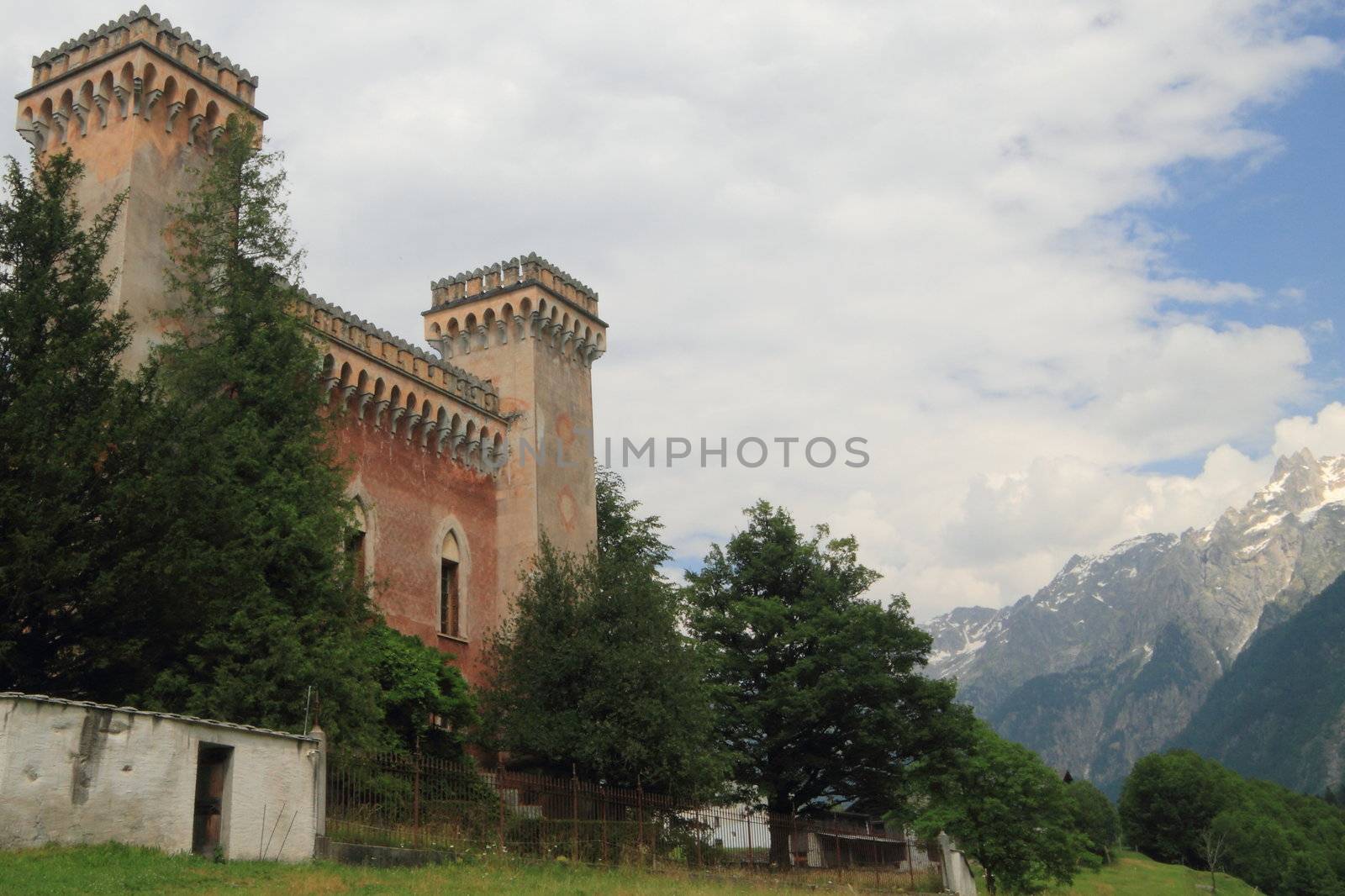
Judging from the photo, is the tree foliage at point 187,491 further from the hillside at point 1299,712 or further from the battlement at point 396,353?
the hillside at point 1299,712

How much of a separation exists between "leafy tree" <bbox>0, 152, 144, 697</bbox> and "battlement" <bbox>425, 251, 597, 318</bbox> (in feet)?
48.8

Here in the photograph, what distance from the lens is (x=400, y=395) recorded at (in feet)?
100

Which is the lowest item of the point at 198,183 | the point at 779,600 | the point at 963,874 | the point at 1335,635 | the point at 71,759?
the point at 963,874

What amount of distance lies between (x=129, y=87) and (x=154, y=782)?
15.9m

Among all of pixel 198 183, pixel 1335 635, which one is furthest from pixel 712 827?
pixel 1335 635

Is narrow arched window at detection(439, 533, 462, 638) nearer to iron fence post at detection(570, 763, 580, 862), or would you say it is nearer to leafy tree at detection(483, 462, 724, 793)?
leafy tree at detection(483, 462, 724, 793)

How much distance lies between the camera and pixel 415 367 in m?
31.3

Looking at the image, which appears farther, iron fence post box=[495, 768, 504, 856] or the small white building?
iron fence post box=[495, 768, 504, 856]

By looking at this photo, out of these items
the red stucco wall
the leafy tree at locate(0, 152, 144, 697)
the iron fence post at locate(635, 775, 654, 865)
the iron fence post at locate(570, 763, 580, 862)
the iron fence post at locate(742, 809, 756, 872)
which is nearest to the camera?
the leafy tree at locate(0, 152, 144, 697)

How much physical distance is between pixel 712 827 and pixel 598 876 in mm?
5320

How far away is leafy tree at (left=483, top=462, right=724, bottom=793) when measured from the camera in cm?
2466

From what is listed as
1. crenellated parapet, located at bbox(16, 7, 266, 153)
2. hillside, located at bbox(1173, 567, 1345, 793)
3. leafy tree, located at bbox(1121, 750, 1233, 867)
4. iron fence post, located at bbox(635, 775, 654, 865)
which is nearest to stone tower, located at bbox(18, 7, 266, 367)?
crenellated parapet, located at bbox(16, 7, 266, 153)

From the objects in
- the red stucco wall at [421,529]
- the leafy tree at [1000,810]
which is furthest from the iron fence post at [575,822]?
the leafy tree at [1000,810]

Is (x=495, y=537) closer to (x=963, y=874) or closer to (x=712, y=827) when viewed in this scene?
(x=712, y=827)
